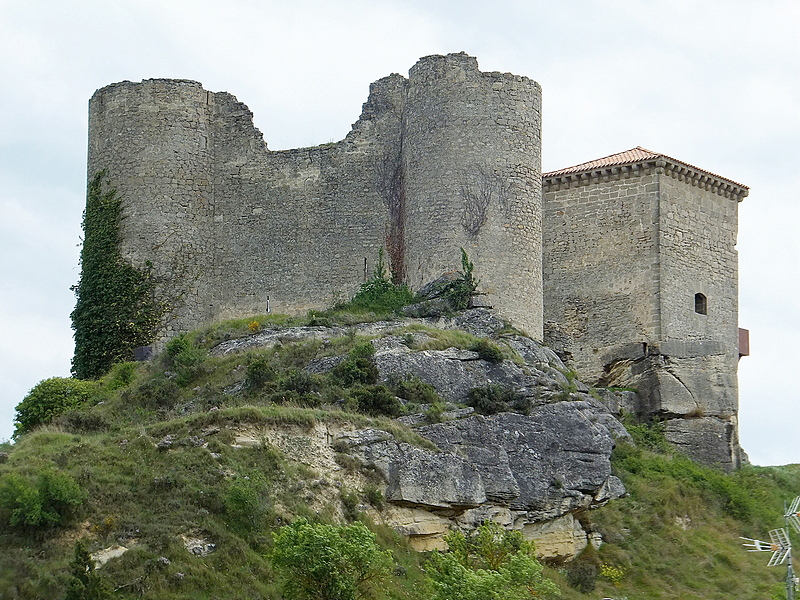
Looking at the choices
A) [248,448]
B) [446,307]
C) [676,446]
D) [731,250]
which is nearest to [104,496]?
[248,448]

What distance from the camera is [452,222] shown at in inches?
1543

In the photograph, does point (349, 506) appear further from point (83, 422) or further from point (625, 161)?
point (625, 161)

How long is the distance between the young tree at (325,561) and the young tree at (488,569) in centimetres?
117

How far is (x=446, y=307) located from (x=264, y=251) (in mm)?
5313

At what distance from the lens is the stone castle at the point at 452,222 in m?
39.7

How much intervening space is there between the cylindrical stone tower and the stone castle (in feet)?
0.16

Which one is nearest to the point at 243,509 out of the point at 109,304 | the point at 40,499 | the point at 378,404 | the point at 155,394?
the point at 40,499

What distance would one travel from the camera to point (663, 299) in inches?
1647

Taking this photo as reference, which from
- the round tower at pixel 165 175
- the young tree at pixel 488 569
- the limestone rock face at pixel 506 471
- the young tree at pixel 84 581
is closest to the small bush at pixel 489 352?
the limestone rock face at pixel 506 471

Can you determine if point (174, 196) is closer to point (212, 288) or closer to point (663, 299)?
point (212, 288)

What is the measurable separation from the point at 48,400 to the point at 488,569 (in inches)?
503

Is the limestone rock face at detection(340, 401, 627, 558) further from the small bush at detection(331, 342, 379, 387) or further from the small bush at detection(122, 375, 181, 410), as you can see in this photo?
the small bush at detection(122, 375, 181, 410)

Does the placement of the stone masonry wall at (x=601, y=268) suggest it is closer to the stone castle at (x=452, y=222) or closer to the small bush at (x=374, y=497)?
the stone castle at (x=452, y=222)

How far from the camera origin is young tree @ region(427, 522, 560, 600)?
89.6 feet
